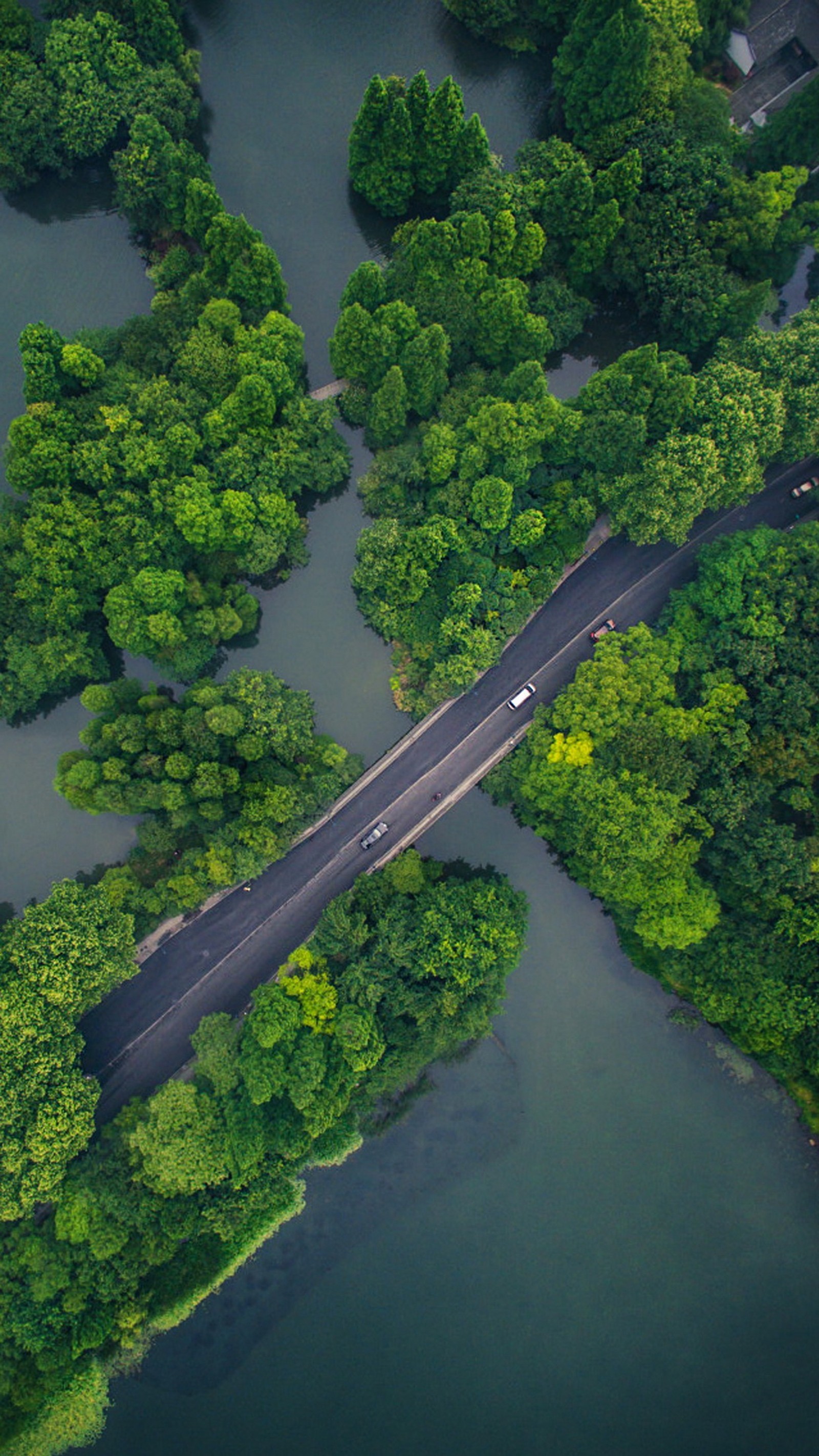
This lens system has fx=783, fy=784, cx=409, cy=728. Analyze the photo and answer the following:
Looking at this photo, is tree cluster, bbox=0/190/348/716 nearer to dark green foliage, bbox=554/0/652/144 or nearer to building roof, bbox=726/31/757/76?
dark green foliage, bbox=554/0/652/144

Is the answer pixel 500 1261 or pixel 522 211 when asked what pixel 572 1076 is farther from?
pixel 522 211

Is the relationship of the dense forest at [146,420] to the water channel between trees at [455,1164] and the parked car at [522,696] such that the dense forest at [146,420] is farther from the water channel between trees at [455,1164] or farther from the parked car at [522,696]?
the parked car at [522,696]

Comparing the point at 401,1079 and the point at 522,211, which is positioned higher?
the point at 522,211

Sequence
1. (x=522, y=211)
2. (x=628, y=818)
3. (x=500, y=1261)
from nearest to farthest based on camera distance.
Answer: (x=628, y=818) < (x=522, y=211) < (x=500, y=1261)

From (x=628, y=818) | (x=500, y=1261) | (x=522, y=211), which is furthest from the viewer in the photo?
(x=500, y=1261)

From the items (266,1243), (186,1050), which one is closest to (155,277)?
(186,1050)

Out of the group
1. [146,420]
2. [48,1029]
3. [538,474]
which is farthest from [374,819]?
[146,420]

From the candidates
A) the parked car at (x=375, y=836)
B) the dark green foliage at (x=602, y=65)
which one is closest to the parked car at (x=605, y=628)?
the parked car at (x=375, y=836)

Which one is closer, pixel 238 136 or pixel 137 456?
pixel 137 456

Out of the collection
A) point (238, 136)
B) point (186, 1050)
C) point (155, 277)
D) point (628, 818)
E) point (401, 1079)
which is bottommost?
point (401, 1079)
